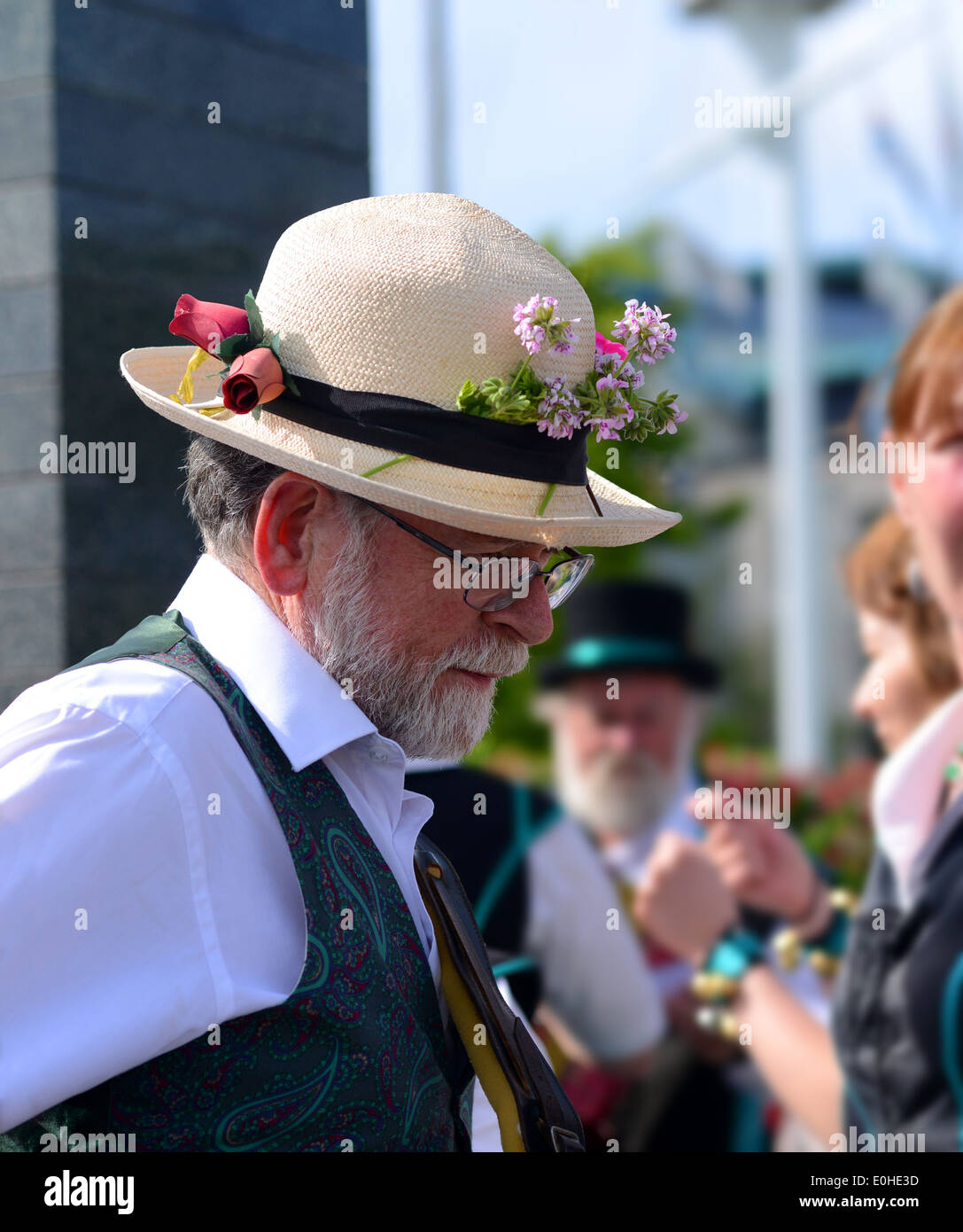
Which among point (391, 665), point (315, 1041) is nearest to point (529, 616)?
point (391, 665)

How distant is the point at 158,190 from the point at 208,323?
4.00ft

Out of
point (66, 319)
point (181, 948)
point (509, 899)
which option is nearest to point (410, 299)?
point (181, 948)

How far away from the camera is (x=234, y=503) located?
1.75 meters

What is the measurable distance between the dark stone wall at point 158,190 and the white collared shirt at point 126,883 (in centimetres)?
130

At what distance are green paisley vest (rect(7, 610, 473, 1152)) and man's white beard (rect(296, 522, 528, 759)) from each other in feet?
0.51

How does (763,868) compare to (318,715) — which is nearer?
(318,715)

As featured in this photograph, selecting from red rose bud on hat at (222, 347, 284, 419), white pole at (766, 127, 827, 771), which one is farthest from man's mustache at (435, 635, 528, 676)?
white pole at (766, 127, 827, 771)

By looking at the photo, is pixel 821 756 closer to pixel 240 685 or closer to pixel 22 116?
pixel 22 116

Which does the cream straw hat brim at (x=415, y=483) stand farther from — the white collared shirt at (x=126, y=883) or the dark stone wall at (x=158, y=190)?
the dark stone wall at (x=158, y=190)

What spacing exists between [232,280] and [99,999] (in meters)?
1.89

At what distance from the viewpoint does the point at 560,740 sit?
17.0 ft

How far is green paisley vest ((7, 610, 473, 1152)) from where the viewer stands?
1397mm

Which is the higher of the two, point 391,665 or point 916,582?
point 916,582

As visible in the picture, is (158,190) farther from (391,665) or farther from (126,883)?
(126,883)
